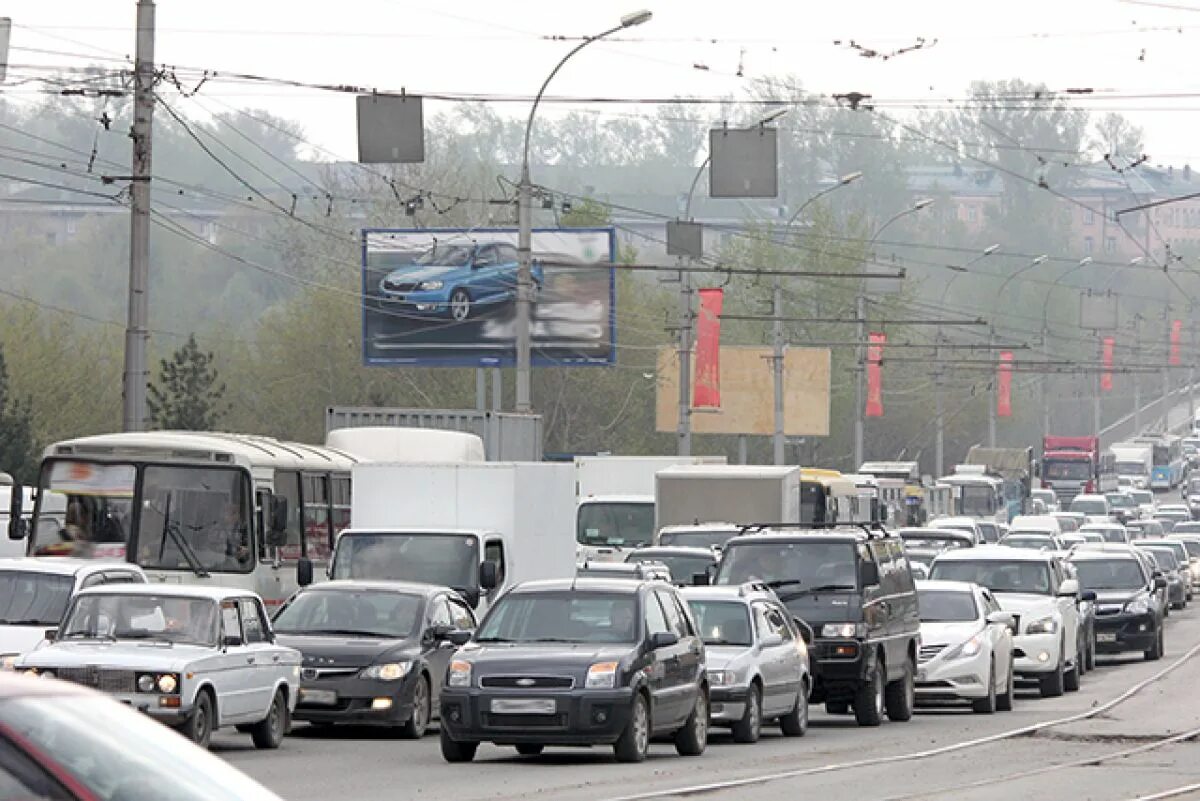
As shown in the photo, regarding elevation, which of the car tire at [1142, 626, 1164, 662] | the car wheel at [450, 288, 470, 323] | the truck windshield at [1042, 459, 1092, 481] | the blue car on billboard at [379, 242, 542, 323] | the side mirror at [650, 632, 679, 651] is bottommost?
the car tire at [1142, 626, 1164, 662]

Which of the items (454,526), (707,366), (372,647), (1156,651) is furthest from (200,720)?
(707,366)

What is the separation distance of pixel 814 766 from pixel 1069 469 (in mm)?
89623

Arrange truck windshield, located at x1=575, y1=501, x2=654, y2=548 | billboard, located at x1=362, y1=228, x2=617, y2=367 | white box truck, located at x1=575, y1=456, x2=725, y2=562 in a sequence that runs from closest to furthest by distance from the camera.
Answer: white box truck, located at x1=575, y1=456, x2=725, y2=562 → truck windshield, located at x1=575, y1=501, x2=654, y2=548 → billboard, located at x1=362, y1=228, x2=617, y2=367

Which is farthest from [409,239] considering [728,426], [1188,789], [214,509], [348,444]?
[1188,789]

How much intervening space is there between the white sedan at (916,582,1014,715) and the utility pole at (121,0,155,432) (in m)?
9.41

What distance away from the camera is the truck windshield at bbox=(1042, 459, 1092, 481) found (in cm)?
10638

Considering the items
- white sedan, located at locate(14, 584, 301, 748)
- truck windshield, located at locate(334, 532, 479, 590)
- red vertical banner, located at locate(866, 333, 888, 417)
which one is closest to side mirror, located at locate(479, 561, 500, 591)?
truck windshield, located at locate(334, 532, 479, 590)

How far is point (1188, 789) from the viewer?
17.1 meters

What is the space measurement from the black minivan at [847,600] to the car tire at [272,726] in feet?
20.2

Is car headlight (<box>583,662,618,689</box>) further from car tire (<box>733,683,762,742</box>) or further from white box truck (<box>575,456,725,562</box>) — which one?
white box truck (<box>575,456,725,562</box>)

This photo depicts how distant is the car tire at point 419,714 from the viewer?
73.0 feet

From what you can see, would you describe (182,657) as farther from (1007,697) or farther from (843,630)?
(1007,697)

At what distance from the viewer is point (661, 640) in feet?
63.5

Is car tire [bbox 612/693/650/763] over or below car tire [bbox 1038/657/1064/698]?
→ over
